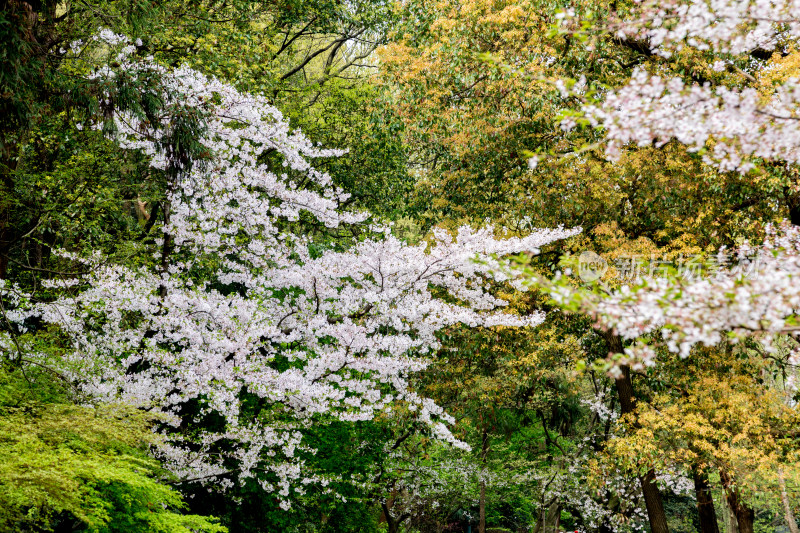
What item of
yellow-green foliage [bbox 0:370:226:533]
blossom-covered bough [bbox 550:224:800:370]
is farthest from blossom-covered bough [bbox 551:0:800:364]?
yellow-green foliage [bbox 0:370:226:533]

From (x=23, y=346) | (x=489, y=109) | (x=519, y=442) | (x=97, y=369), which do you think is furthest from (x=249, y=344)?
(x=519, y=442)

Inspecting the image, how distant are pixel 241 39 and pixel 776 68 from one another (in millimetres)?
7785

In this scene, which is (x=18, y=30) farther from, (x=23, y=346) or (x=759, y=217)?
(x=759, y=217)

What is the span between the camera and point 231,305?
26.2ft

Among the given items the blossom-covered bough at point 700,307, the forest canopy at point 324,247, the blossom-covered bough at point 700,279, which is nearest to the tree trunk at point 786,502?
the forest canopy at point 324,247

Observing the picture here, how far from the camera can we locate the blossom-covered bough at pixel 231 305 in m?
7.02

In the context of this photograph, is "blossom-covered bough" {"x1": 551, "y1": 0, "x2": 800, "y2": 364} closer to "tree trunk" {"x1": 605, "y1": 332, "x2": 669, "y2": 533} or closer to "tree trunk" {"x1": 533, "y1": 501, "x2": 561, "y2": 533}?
"tree trunk" {"x1": 605, "y1": 332, "x2": 669, "y2": 533}

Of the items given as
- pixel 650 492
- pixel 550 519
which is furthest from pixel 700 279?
pixel 550 519

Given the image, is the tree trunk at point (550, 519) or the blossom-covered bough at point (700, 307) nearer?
the blossom-covered bough at point (700, 307)

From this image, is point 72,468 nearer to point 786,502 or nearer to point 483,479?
point 786,502

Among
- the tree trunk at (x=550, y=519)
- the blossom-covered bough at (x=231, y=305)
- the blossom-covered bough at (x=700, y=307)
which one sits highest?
the blossom-covered bough at (x=231, y=305)

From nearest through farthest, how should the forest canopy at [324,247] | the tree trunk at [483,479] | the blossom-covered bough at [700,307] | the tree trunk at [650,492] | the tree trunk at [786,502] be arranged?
the blossom-covered bough at [700,307], the forest canopy at [324,247], the tree trunk at [786,502], the tree trunk at [650,492], the tree trunk at [483,479]

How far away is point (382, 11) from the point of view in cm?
1421

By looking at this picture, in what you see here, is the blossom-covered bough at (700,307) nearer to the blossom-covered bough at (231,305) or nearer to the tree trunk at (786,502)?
the blossom-covered bough at (231,305)
